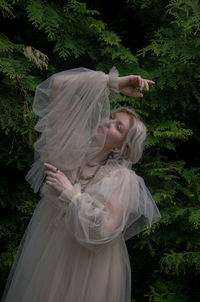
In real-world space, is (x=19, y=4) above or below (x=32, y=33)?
above

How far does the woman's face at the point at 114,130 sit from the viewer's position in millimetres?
1970

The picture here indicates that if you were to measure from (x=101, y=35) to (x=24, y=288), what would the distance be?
210 centimetres

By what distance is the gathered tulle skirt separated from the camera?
1953 mm

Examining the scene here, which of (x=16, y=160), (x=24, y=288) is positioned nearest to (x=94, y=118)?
(x=24, y=288)

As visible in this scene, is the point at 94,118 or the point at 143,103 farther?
the point at 143,103

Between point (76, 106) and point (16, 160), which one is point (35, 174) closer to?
point (76, 106)

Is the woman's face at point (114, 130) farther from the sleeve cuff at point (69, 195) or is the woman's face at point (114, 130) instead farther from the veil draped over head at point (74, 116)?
the sleeve cuff at point (69, 195)

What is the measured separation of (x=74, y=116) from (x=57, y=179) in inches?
13.1

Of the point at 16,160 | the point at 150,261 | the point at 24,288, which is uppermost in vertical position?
the point at 16,160

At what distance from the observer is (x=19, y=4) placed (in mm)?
3141

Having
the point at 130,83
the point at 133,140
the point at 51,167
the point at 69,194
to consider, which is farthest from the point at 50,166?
the point at 130,83

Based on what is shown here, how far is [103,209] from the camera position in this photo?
186 centimetres

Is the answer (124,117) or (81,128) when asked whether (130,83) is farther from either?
(81,128)

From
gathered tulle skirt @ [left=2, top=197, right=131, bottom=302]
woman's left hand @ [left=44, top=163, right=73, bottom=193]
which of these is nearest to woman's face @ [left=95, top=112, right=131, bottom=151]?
woman's left hand @ [left=44, top=163, right=73, bottom=193]
